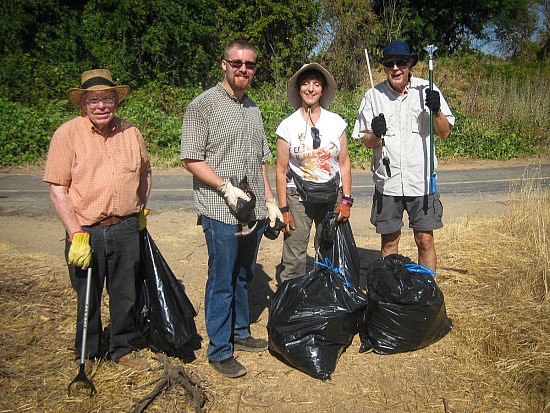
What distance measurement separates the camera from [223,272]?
10.2 feet

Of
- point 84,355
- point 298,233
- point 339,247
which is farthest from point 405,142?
point 84,355

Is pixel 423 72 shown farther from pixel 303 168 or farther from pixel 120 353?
pixel 120 353

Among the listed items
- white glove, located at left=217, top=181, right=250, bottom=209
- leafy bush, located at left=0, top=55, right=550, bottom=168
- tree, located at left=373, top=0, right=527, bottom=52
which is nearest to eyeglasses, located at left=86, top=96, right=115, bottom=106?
white glove, located at left=217, top=181, right=250, bottom=209

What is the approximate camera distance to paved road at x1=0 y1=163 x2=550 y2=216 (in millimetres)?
7688

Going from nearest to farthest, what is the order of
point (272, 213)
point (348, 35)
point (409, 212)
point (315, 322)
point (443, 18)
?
point (315, 322), point (272, 213), point (409, 212), point (348, 35), point (443, 18)

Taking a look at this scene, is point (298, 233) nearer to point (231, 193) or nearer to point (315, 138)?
point (315, 138)

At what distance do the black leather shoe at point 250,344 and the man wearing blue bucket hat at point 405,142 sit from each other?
1.28 m

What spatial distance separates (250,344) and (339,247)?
3.13ft

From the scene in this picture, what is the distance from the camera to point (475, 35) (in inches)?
896

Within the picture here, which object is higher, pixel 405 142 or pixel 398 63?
pixel 398 63

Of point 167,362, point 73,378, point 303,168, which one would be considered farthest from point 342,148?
point 73,378

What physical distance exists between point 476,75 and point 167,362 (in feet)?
61.0

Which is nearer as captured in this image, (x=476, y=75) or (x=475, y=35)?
(x=476, y=75)

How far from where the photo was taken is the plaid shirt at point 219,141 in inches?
117
